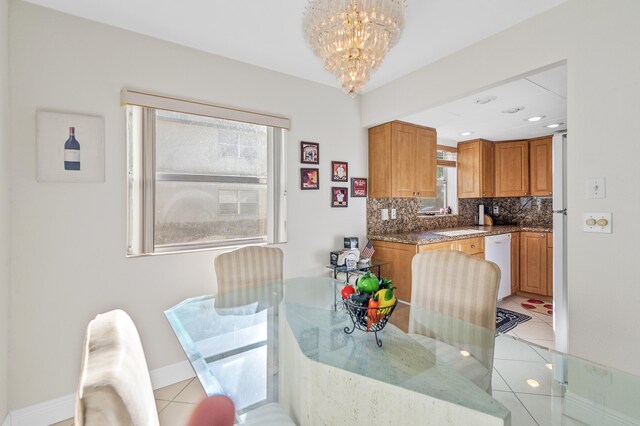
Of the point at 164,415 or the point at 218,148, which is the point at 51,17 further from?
the point at 164,415

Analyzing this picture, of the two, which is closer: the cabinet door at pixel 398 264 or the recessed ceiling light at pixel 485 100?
the recessed ceiling light at pixel 485 100

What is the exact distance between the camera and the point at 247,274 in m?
2.16

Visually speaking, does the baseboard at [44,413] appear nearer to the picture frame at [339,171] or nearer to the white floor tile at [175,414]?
the white floor tile at [175,414]

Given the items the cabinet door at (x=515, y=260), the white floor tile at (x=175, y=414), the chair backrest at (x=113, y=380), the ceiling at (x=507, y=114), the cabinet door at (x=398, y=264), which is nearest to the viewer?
the chair backrest at (x=113, y=380)

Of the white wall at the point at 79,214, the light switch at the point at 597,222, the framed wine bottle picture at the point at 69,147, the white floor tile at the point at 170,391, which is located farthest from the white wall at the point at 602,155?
the framed wine bottle picture at the point at 69,147

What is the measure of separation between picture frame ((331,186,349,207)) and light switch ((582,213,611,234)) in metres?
2.00

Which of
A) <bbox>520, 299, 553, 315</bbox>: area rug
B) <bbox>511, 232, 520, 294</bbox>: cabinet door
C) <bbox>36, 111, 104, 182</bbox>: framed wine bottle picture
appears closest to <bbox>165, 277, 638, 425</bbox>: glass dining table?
<bbox>36, 111, 104, 182</bbox>: framed wine bottle picture

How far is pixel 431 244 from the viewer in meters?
3.17

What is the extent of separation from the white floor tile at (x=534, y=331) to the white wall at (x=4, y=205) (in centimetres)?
401

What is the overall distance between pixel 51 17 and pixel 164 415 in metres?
2.66

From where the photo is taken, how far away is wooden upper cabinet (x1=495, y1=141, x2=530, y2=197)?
4.48 m

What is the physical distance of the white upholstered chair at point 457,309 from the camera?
128cm

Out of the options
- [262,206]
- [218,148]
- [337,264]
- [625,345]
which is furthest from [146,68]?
[625,345]

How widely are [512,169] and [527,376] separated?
4.19 meters
